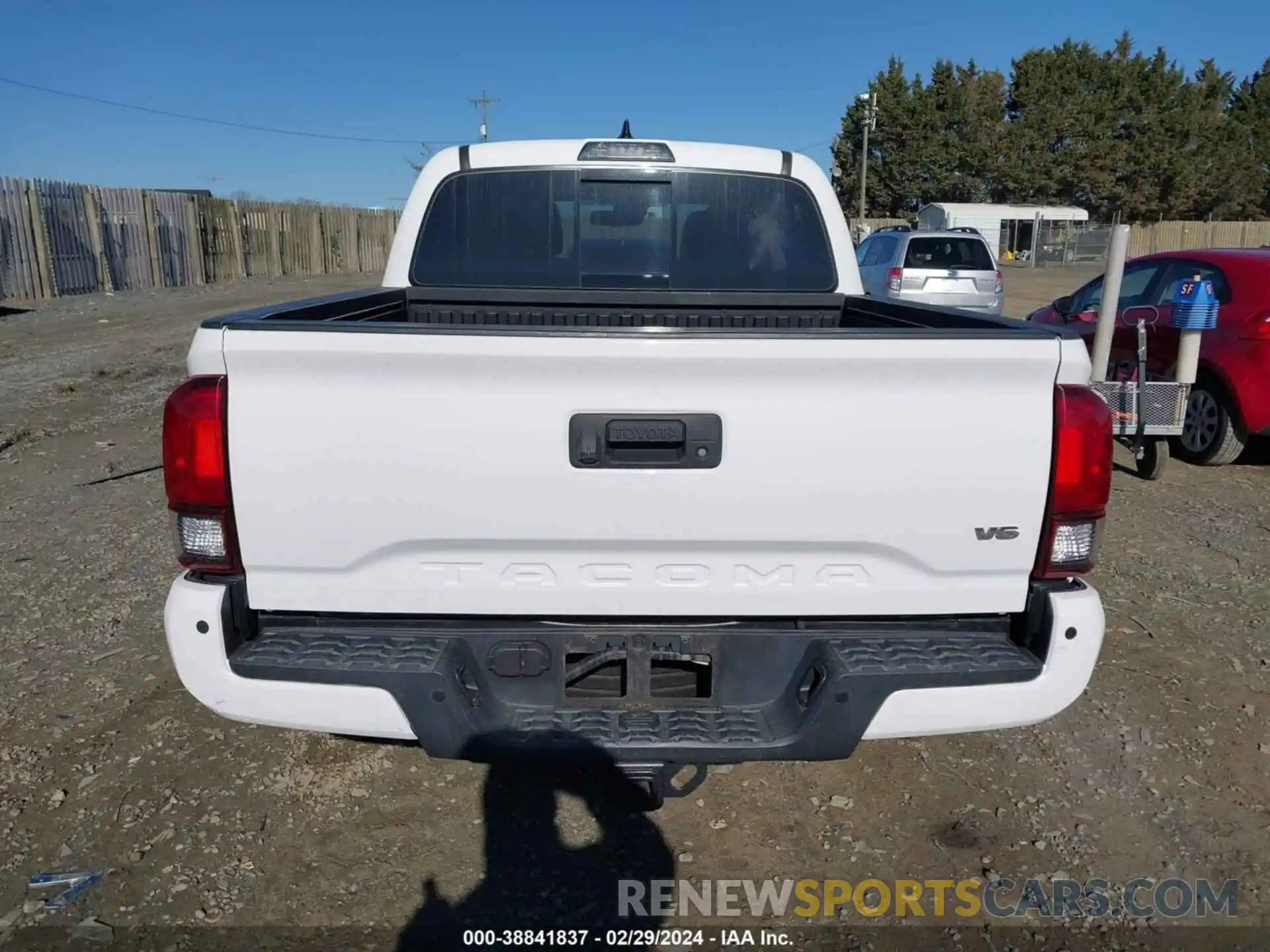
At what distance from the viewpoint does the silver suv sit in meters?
14.5

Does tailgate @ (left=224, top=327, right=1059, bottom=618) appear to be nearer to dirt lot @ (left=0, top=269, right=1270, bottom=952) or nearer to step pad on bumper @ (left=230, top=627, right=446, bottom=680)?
step pad on bumper @ (left=230, top=627, right=446, bottom=680)

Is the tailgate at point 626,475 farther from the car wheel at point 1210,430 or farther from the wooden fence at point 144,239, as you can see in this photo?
the wooden fence at point 144,239

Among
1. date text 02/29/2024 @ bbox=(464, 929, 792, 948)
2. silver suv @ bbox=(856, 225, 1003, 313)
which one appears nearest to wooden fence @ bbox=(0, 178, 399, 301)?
silver suv @ bbox=(856, 225, 1003, 313)

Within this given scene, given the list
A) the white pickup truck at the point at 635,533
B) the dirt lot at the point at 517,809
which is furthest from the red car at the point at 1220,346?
the white pickup truck at the point at 635,533

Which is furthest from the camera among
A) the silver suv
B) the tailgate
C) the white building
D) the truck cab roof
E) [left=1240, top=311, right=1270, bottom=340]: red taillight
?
the white building

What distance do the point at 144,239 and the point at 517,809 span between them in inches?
913

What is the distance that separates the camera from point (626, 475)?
2.20 m

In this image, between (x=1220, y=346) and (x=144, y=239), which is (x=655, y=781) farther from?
(x=144, y=239)

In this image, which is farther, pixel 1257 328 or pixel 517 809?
pixel 1257 328

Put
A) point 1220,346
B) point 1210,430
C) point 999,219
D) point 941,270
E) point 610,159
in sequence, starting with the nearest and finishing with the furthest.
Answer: point 610,159
point 1220,346
point 1210,430
point 941,270
point 999,219

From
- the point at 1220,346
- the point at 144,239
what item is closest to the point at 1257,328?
the point at 1220,346

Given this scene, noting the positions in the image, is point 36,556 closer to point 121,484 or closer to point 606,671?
point 121,484

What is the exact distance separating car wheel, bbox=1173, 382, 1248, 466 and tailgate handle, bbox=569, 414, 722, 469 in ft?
19.8

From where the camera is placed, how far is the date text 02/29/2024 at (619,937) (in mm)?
2420
